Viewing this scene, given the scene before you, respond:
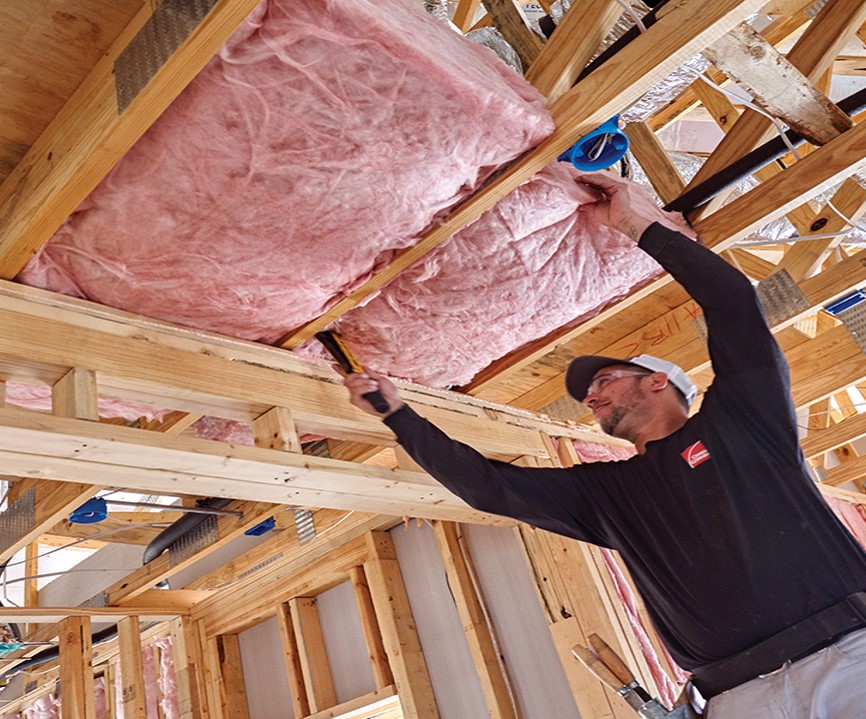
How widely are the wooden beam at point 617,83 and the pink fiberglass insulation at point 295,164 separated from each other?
4 centimetres

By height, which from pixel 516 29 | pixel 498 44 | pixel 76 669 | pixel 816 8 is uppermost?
pixel 816 8

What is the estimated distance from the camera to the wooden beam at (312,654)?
429cm

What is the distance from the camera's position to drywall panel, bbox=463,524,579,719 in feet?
11.1

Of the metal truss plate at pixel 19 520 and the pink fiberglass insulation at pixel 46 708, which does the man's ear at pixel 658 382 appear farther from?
the pink fiberglass insulation at pixel 46 708

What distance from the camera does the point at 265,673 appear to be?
4750 millimetres

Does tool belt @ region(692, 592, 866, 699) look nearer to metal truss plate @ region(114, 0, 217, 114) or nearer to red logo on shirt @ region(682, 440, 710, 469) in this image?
red logo on shirt @ region(682, 440, 710, 469)

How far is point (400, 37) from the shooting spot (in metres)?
1.54

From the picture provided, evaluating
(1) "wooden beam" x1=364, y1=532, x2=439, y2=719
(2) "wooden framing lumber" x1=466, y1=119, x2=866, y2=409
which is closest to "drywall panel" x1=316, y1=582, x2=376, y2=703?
(1) "wooden beam" x1=364, y1=532, x2=439, y2=719

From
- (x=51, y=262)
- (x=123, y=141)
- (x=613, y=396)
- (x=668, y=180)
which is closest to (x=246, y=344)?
(x=51, y=262)

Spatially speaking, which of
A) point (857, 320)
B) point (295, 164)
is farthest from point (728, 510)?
point (857, 320)

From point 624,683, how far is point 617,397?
0.70m

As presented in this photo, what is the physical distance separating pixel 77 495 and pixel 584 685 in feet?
6.07

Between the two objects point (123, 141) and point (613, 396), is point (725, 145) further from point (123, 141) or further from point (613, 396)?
point (123, 141)

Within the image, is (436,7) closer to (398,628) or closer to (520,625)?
(520,625)
